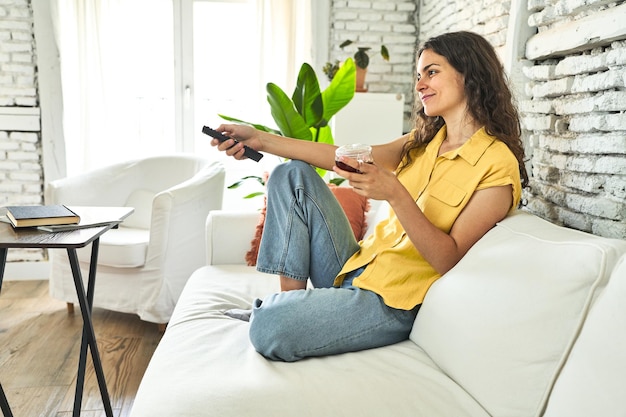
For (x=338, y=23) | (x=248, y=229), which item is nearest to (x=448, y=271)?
(x=248, y=229)

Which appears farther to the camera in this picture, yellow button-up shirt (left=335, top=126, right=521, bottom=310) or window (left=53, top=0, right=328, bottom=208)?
window (left=53, top=0, right=328, bottom=208)

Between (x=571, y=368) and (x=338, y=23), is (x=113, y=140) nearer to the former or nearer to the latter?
(x=338, y=23)

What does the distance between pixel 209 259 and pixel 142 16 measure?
2114 millimetres

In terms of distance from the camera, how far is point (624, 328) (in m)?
0.89

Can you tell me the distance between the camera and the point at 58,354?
2492mm

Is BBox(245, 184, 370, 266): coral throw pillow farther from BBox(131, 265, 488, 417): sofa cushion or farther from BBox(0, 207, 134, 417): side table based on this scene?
BBox(131, 265, 488, 417): sofa cushion

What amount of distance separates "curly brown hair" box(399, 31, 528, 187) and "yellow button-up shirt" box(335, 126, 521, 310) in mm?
53

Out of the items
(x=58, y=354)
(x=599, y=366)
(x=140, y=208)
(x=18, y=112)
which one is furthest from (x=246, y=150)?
(x=18, y=112)

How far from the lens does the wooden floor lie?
207 cm

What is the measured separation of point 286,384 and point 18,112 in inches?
127

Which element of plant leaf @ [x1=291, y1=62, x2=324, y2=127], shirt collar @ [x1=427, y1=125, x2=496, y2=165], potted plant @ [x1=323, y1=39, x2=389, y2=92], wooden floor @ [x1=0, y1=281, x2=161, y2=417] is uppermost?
potted plant @ [x1=323, y1=39, x2=389, y2=92]

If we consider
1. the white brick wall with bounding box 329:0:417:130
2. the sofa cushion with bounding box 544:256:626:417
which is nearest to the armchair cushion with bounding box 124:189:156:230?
the white brick wall with bounding box 329:0:417:130

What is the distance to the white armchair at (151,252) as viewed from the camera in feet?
8.95

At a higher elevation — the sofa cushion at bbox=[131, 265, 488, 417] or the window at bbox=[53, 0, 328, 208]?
the window at bbox=[53, 0, 328, 208]
